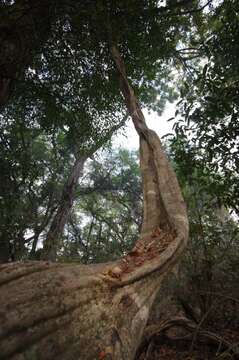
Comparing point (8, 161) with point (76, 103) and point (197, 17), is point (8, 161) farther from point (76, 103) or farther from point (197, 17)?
point (197, 17)

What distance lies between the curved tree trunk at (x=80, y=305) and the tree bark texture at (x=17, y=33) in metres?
3.26

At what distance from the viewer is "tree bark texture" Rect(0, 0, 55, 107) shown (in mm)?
3555

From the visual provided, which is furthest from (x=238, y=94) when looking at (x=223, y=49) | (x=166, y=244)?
(x=166, y=244)

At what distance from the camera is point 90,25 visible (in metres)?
4.33

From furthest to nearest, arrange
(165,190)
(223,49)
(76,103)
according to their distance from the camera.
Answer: (76,103)
(223,49)
(165,190)

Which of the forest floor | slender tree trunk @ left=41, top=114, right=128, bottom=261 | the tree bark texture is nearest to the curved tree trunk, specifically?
the forest floor

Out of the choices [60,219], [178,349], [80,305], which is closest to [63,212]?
[60,219]

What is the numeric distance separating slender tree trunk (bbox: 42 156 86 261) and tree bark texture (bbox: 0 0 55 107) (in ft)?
12.6

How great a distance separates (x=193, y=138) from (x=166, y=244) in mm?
1946

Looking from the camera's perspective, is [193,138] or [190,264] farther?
[190,264]

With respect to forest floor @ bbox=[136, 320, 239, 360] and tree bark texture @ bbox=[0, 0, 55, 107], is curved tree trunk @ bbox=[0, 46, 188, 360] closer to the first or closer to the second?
forest floor @ bbox=[136, 320, 239, 360]

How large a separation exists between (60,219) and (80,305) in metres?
6.50

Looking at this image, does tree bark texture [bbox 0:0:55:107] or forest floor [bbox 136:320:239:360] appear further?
tree bark texture [bbox 0:0:55:107]

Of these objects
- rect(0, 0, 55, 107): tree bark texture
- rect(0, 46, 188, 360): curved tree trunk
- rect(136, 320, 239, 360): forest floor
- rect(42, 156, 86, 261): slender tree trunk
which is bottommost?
rect(136, 320, 239, 360): forest floor
